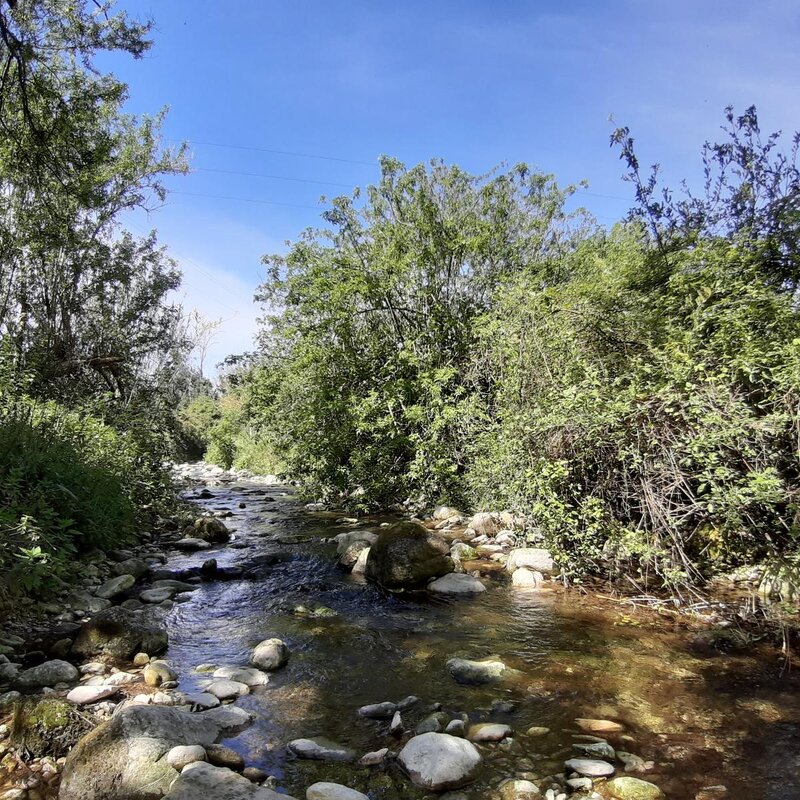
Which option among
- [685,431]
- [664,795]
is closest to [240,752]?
[664,795]

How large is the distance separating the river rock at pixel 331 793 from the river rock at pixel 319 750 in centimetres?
35

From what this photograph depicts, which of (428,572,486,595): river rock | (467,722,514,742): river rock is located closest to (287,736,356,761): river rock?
(467,722,514,742): river rock

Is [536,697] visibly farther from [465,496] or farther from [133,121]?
[133,121]

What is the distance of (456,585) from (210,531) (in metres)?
5.47

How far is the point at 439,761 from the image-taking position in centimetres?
307

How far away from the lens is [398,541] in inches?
287

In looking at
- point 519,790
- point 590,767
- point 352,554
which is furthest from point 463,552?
point 519,790

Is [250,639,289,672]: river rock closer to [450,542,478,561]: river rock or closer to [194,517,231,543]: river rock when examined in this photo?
[450,542,478,561]: river rock

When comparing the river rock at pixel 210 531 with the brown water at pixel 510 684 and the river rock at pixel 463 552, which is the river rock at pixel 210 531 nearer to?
the brown water at pixel 510 684

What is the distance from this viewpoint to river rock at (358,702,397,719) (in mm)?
3785

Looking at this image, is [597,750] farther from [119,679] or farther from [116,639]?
[116,639]

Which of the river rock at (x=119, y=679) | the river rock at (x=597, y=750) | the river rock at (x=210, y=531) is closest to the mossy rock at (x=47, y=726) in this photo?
the river rock at (x=119, y=679)

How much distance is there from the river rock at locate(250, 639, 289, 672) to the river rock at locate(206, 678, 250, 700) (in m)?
0.38

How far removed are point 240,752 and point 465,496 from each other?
8.23 metres
